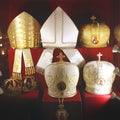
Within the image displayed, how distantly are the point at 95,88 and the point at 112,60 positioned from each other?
1.16 ft

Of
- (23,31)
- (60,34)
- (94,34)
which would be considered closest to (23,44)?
(23,31)

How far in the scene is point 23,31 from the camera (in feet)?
7.89

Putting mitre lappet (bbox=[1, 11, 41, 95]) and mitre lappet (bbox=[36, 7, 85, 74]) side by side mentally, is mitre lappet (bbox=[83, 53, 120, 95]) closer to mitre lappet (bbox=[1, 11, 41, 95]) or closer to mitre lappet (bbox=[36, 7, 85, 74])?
mitre lappet (bbox=[36, 7, 85, 74])

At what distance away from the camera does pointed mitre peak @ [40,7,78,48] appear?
241 centimetres

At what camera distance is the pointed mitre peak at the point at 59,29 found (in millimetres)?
2406

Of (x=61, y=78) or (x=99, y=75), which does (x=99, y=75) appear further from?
(x=61, y=78)

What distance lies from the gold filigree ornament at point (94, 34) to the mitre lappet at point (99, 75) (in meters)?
0.14

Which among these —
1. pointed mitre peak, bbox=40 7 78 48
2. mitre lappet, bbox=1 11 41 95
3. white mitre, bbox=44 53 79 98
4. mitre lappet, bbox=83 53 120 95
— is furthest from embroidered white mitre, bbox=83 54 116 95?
mitre lappet, bbox=1 11 41 95

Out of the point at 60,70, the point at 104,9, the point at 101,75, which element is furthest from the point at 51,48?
the point at 104,9

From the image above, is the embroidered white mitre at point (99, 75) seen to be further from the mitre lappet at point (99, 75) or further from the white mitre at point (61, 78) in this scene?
the white mitre at point (61, 78)

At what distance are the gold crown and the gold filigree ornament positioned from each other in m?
0.45

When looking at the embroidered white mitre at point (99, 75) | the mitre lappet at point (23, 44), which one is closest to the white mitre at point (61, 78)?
the embroidered white mitre at point (99, 75)

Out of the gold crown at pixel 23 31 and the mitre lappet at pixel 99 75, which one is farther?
the gold crown at pixel 23 31

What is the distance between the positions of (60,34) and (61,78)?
43 centimetres
